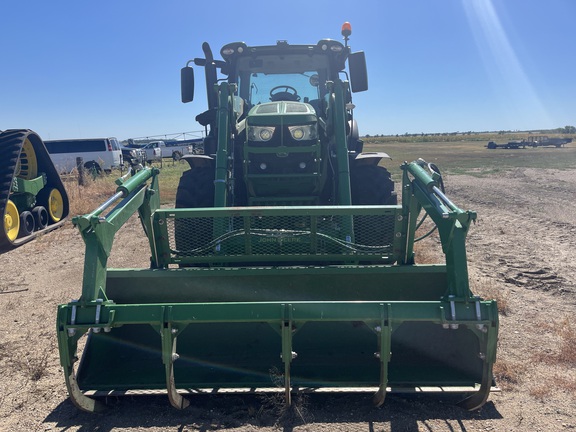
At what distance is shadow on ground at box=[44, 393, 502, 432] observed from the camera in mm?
3113

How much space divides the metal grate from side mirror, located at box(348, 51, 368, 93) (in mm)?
2073

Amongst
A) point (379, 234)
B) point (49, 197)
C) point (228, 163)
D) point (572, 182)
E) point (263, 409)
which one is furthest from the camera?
point (572, 182)

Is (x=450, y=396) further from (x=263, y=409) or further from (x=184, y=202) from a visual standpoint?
(x=184, y=202)

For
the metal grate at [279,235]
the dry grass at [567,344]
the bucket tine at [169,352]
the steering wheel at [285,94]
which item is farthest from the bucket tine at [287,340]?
the steering wheel at [285,94]

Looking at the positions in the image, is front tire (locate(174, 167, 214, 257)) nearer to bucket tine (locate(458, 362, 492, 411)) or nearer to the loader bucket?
the loader bucket

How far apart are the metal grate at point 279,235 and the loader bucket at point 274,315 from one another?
0.01 m

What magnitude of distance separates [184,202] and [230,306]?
8.91ft

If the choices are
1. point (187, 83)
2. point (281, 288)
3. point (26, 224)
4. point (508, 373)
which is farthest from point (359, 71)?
point (26, 224)

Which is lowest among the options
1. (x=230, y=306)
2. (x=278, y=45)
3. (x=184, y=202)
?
(x=230, y=306)

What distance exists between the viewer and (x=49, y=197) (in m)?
9.73

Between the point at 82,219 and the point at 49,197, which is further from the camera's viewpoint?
the point at 49,197

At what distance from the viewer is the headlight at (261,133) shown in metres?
5.22

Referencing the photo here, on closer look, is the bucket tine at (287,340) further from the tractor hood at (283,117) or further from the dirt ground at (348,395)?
the tractor hood at (283,117)

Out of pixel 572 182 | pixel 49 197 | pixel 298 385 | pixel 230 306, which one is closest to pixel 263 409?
pixel 298 385
